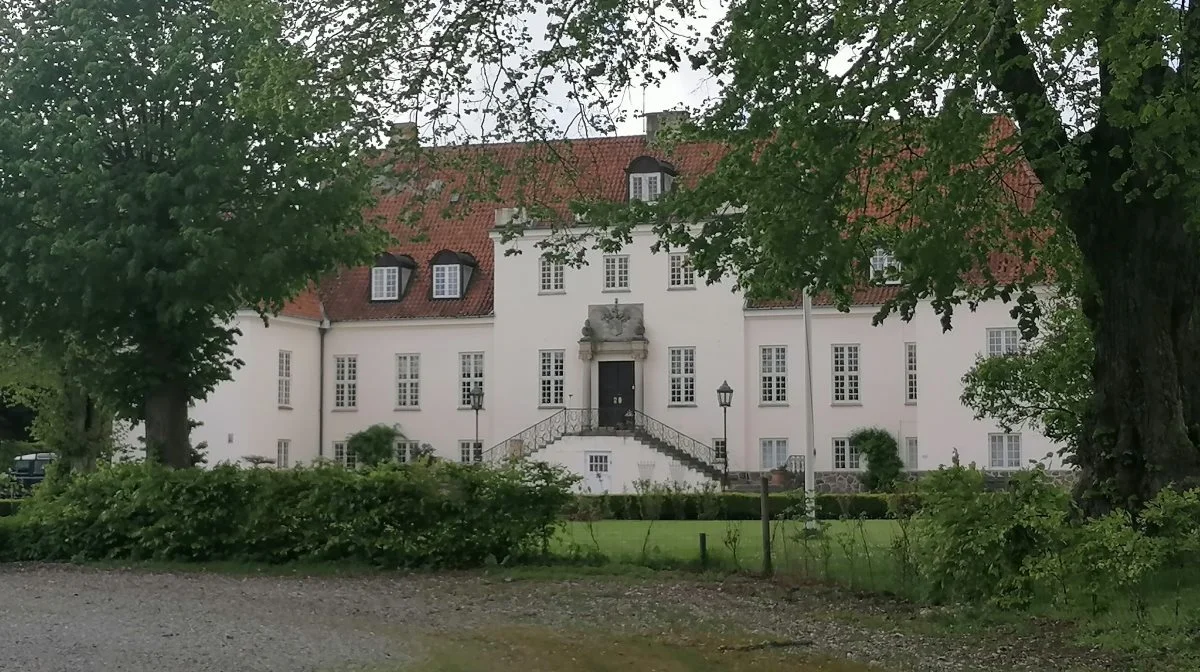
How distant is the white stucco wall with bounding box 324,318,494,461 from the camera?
4441 cm

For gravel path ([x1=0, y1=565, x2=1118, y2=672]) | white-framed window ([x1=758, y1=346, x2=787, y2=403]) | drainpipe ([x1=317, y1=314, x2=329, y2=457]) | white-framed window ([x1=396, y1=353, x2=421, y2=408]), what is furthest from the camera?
drainpipe ([x1=317, y1=314, x2=329, y2=457])

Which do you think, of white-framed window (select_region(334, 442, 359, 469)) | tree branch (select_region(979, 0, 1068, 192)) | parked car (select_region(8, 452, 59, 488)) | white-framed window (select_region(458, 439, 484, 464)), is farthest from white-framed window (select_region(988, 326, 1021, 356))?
parked car (select_region(8, 452, 59, 488))

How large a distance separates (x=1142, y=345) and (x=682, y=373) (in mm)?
28318

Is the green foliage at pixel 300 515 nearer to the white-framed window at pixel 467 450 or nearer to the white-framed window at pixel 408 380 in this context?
the white-framed window at pixel 467 450

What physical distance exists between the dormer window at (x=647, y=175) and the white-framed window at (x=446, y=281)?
655 cm

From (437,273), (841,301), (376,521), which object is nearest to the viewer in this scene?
(841,301)

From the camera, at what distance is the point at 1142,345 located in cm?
1413

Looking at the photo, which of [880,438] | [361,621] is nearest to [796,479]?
[880,438]

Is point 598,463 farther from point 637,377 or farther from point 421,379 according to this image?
point 421,379

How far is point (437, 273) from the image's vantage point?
4531 cm

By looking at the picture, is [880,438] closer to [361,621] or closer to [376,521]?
[376,521]

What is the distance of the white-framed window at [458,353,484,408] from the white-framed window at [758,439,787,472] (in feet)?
29.8

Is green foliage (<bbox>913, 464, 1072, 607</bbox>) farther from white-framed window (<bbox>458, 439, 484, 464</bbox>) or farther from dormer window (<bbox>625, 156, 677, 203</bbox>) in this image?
white-framed window (<bbox>458, 439, 484, 464</bbox>)

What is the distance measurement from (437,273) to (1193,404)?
33026 mm
